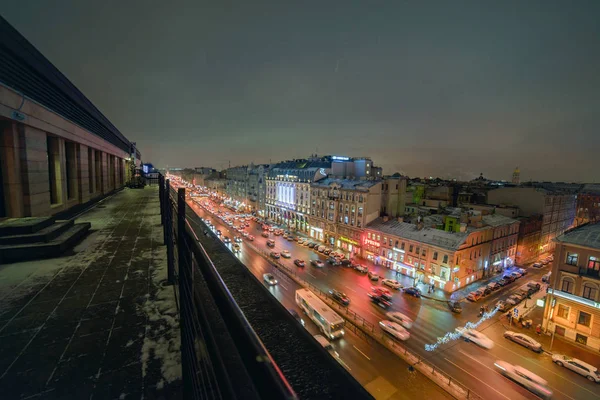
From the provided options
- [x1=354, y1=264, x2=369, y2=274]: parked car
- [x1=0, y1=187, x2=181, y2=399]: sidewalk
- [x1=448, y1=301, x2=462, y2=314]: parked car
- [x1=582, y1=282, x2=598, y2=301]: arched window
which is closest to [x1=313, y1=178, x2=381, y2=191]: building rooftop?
[x1=354, y1=264, x2=369, y2=274]: parked car

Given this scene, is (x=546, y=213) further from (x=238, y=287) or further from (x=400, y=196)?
(x=238, y=287)

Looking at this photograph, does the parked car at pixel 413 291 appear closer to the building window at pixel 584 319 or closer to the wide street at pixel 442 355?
the wide street at pixel 442 355

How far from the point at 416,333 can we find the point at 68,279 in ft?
74.3

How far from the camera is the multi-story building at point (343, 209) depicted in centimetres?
3972

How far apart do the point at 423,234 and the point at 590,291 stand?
14.1 metres

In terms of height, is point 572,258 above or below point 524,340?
above

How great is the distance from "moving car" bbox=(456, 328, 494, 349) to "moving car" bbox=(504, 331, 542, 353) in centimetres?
182

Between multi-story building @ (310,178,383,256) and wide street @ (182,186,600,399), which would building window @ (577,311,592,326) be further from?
multi-story building @ (310,178,383,256)

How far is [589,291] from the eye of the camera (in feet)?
63.3

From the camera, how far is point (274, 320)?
2.01 m

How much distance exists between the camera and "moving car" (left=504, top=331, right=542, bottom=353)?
18953mm

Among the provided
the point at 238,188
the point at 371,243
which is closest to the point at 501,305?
→ the point at 371,243

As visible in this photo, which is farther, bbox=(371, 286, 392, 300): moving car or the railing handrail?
bbox=(371, 286, 392, 300): moving car

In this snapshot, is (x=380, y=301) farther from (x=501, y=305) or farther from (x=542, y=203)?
(x=542, y=203)
